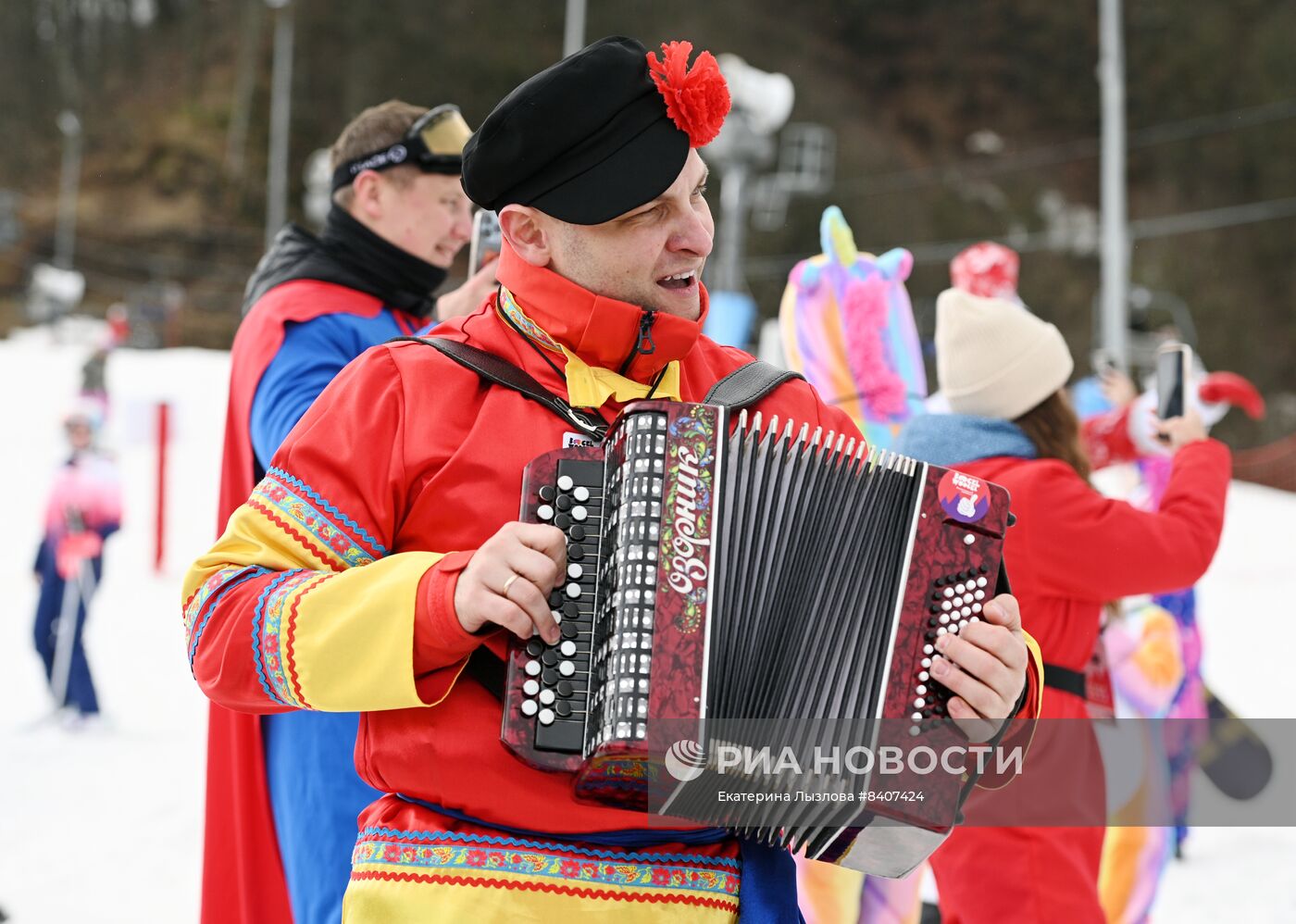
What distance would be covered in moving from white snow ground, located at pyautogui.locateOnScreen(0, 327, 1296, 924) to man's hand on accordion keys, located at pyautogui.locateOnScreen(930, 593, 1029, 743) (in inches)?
155

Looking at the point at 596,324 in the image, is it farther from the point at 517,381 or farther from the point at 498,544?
the point at 498,544

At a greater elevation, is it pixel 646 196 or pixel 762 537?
pixel 646 196

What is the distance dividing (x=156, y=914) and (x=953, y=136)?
136 ft

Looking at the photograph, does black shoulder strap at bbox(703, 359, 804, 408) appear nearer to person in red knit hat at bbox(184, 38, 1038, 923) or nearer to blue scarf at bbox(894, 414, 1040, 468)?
person in red knit hat at bbox(184, 38, 1038, 923)

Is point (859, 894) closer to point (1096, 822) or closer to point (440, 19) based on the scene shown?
point (1096, 822)

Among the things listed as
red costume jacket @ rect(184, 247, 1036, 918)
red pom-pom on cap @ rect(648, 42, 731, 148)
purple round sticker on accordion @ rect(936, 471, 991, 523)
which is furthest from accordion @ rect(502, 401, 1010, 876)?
red pom-pom on cap @ rect(648, 42, 731, 148)

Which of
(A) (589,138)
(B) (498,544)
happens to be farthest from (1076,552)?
(B) (498,544)

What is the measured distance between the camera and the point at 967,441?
3.10 meters

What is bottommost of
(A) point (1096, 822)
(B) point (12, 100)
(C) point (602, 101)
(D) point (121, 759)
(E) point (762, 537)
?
(D) point (121, 759)

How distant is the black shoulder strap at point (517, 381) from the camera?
1.80 m

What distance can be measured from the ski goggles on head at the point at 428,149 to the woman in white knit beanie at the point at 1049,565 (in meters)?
1.24

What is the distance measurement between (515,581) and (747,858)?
528mm

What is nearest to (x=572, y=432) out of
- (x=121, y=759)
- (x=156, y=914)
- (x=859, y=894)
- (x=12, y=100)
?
(x=859, y=894)

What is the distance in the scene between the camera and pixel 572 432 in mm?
1797
